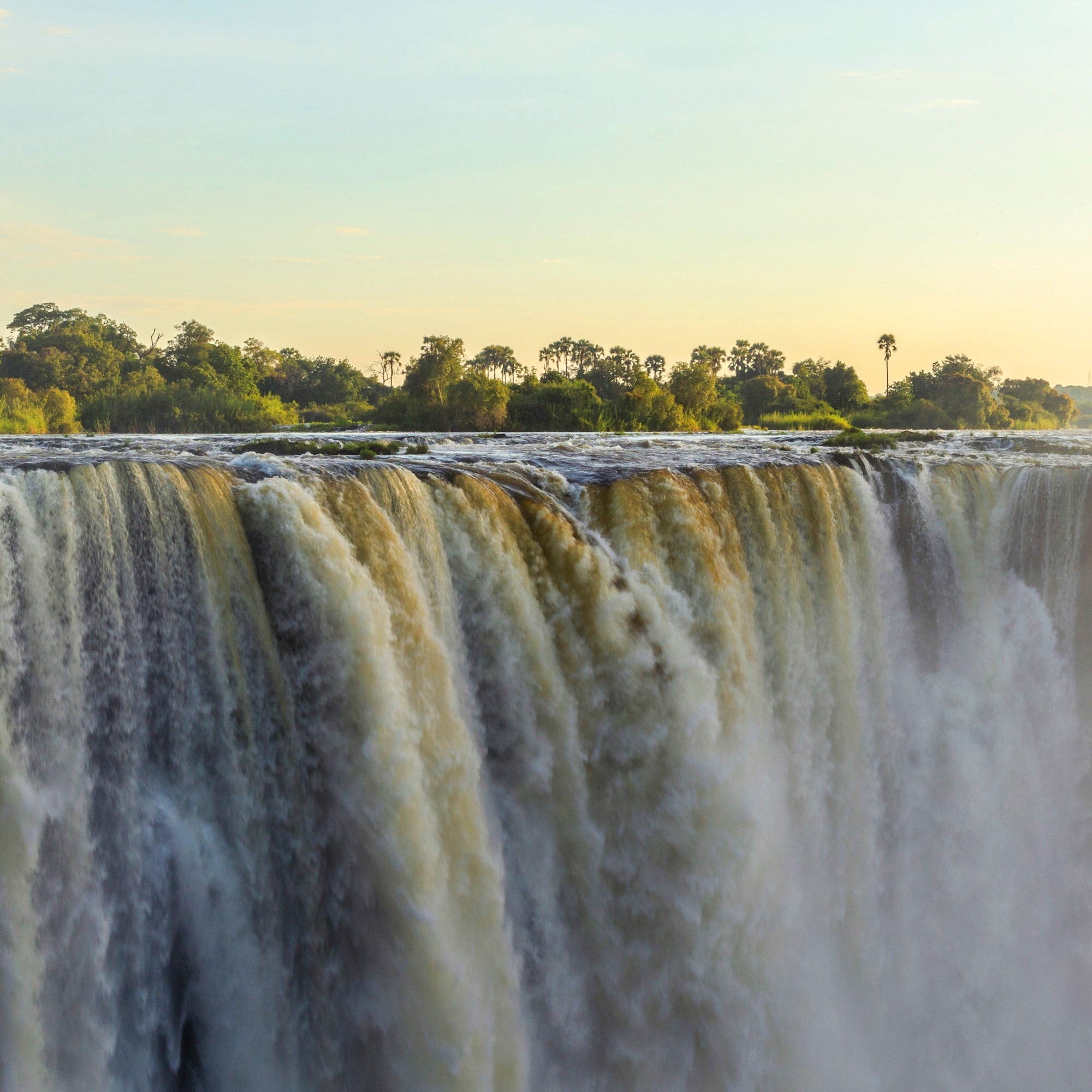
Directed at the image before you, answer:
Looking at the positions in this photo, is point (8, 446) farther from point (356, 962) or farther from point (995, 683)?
point (995, 683)

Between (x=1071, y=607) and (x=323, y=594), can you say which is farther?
(x=1071, y=607)

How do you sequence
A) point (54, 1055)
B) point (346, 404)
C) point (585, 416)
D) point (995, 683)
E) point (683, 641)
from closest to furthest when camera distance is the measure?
1. point (54, 1055)
2. point (683, 641)
3. point (995, 683)
4. point (585, 416)
5. point (346, 404)

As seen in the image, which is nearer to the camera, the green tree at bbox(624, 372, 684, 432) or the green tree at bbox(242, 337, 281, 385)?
the green tree at bbox(624, 372, 684, 432)

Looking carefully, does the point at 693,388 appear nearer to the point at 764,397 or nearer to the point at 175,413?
the point at 764,397

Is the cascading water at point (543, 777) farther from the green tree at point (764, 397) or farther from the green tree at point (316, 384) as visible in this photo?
the green tree at point (316, 384)

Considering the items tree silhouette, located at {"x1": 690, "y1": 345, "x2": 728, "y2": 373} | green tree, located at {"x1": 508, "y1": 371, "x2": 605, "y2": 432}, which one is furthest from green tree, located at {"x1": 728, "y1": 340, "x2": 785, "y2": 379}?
green tree, located at {"x1": 508, "y1": 371, "x2": 605, "y2": 432}

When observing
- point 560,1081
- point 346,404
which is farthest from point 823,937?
point 346,404

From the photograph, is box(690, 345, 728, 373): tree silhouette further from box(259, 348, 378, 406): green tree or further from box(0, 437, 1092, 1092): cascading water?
box(0, 437, 1092, 1092): cascading water

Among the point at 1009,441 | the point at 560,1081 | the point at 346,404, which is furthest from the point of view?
the point at 346,404
